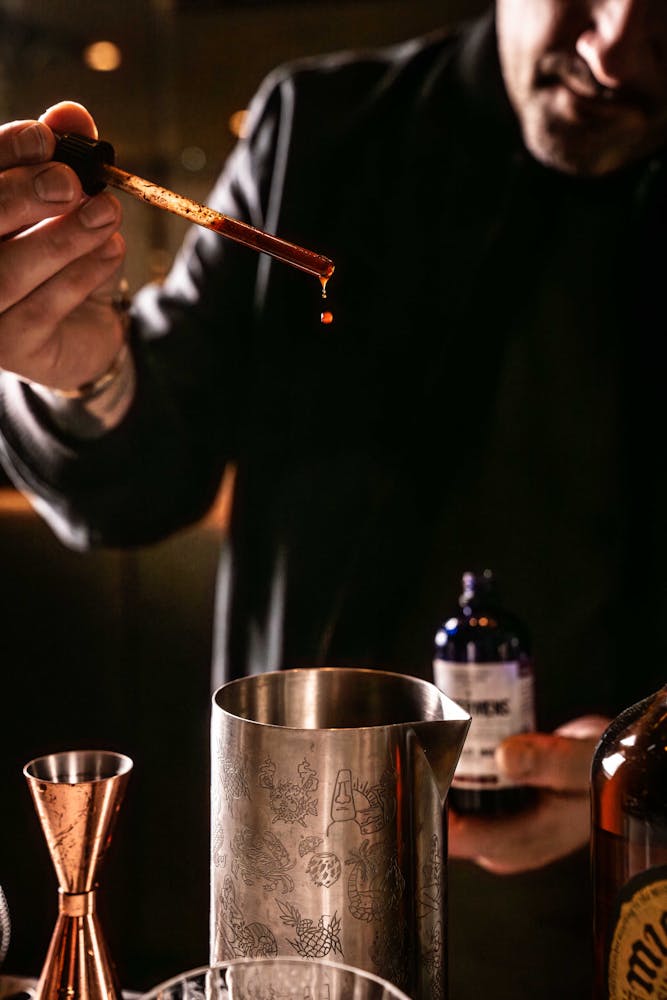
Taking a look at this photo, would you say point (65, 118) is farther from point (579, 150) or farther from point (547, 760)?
point (579, 150)

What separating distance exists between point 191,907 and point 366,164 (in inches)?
67.8

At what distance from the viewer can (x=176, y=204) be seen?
0.60m

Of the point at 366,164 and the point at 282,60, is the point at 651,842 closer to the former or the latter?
the point at 366,164

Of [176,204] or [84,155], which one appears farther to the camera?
[84,155]

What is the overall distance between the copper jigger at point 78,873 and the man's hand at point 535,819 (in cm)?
40

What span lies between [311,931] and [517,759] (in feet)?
1.44

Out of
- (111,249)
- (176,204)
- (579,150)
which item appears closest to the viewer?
(176,204)

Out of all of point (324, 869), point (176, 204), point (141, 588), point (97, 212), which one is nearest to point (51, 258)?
point (97, 212)

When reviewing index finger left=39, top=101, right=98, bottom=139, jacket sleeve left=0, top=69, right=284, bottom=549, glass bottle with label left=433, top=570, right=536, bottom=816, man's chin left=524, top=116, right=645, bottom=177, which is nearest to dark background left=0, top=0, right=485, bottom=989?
jacket sleeve left=0, top=69, right=284, bottom=549

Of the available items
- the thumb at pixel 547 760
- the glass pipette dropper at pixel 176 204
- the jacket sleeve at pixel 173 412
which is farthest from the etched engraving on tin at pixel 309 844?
the jacket sleeve at pixel 173 412

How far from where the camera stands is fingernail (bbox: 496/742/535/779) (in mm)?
873

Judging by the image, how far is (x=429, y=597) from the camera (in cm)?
144

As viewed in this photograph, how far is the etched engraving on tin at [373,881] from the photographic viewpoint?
0.47m

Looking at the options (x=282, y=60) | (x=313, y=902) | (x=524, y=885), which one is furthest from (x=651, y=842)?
(x=282, y=60)
